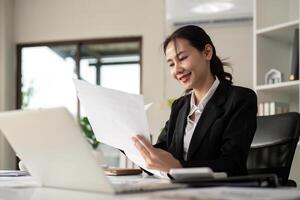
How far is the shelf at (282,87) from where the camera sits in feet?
9.73

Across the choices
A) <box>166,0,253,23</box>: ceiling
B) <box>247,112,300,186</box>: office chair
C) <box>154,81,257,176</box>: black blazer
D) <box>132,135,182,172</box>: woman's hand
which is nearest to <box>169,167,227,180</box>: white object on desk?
<box>132,135,182,172</box>: woman's hand

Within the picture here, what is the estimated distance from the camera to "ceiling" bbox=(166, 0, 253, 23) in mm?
4012

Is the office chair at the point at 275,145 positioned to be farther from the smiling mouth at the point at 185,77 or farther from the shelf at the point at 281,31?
the shelf at the point at 281,31

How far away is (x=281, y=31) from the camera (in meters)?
3.16

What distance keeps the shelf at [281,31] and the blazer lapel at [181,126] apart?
1589mm

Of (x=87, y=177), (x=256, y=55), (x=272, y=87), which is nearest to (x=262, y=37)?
(x=256, y=55)

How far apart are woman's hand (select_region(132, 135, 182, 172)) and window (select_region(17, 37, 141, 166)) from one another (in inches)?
136

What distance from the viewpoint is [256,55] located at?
3189 mm

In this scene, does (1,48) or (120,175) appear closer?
(120,175)

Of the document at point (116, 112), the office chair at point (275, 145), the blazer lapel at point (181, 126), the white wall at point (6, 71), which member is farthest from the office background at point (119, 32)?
the document at point (116, 112)

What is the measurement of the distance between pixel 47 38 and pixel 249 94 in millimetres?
3597

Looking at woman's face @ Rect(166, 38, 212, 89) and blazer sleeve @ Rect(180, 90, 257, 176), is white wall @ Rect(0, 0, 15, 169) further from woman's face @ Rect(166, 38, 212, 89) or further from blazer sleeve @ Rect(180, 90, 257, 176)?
blazer sleeve @ Rect(180, 90, 257, 176)

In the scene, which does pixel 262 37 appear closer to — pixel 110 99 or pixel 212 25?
pixel 212 25

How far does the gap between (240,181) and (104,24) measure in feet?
12.2
